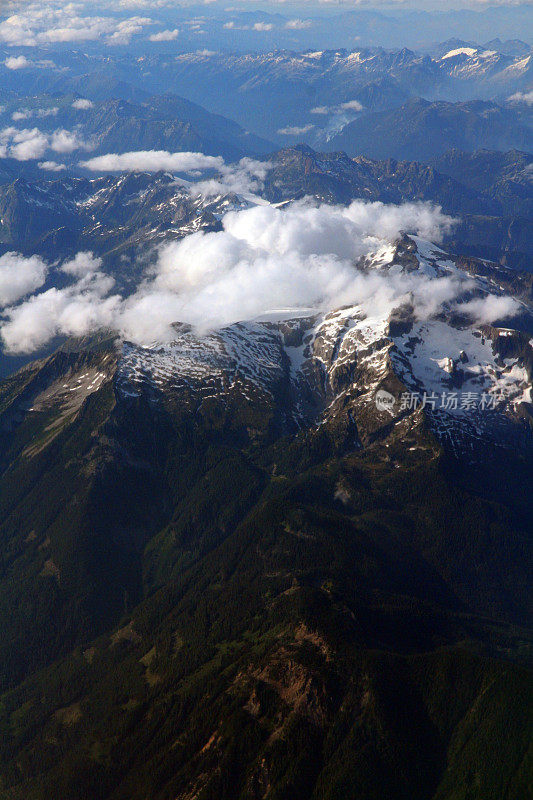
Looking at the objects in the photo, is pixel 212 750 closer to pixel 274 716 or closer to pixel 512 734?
pixel 274 716

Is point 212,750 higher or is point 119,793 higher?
point 212,750

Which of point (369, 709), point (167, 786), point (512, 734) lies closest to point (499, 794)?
point (512, 734)

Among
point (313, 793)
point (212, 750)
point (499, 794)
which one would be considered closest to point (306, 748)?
point (313, 793)

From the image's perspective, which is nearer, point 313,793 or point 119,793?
point 313,793

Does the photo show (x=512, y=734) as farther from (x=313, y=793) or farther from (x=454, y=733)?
(x=313, y=793)

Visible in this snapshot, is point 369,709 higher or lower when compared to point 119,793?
higher

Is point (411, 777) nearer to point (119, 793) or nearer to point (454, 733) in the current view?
point (454, 733)

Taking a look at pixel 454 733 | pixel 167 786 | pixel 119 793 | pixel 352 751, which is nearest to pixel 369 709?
pixel 352 751

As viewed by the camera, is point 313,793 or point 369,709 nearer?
point 313,793
